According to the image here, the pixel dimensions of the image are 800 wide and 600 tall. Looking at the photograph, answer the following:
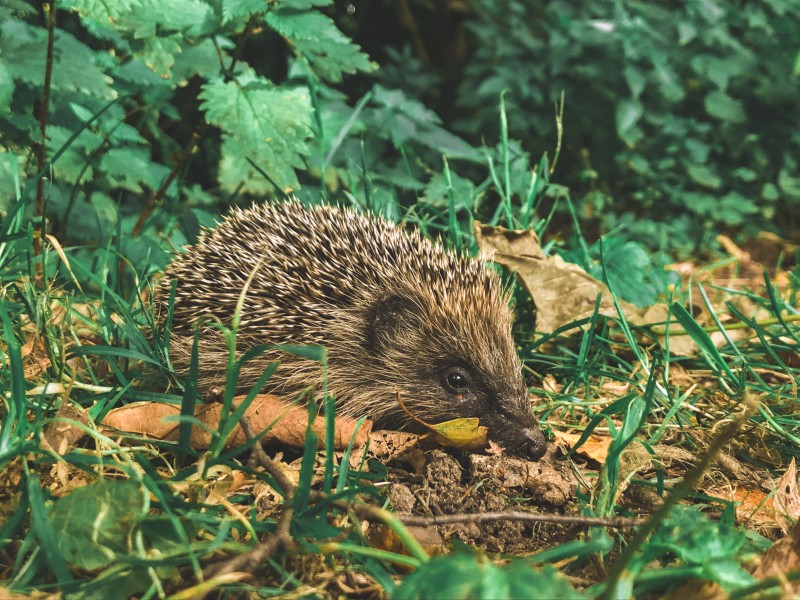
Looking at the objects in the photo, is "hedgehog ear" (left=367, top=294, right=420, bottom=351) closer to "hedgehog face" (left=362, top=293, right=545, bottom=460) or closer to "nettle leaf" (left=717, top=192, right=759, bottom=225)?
"hedgehog face" (left=362, top=293, right=545, bottom=460)

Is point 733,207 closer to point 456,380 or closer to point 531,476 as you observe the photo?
point 456,380

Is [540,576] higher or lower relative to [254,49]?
lower

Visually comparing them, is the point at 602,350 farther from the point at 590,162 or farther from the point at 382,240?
the point at 590,162

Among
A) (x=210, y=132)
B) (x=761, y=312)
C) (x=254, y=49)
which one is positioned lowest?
(x=761, y=312)

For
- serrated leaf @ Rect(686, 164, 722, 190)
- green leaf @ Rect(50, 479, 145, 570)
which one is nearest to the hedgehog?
green leaf @ Rect(50, 479, 145, 570)

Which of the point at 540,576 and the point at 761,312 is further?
the point at 761,312

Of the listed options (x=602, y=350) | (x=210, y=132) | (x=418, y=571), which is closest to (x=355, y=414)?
(x=602, y=350)

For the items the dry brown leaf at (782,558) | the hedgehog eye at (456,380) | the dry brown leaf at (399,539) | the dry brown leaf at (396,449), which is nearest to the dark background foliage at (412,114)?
the hedgehog eye at (456,380)
